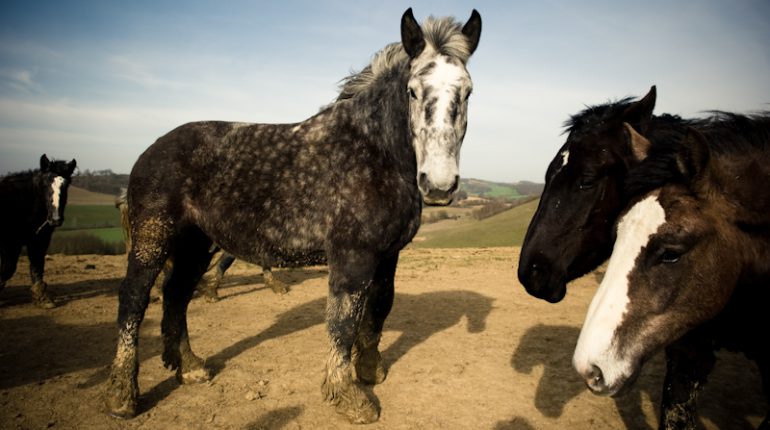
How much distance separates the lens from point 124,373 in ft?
12.4

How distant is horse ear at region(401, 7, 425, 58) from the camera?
339cm

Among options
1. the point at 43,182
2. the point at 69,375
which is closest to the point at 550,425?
the point at 69,375

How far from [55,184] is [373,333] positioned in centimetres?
842

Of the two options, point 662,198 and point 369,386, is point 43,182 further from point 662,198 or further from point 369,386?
point 662,198

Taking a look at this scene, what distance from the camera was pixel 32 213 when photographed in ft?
27.3

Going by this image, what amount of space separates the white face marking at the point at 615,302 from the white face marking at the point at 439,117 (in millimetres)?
1244

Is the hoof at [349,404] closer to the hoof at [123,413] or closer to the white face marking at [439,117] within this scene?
the hoof at [123,413]

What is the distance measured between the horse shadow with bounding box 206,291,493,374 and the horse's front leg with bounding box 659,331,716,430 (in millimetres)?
3064

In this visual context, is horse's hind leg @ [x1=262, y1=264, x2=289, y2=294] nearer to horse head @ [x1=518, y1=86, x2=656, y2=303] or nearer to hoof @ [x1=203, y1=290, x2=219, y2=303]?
hoof @ [x1=203, y1=290, x2=219, y2=303]

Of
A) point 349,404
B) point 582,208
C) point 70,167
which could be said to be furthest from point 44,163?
point 582,208

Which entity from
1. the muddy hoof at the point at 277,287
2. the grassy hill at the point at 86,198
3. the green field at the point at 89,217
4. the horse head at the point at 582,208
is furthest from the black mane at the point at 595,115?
the grassy hill at the point at 86,198

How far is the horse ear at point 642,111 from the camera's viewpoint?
301 centimetres

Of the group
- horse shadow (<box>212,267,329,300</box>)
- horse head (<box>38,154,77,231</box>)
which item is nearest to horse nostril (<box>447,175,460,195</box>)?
horse shadow (<box>212,267,329,300</box>)

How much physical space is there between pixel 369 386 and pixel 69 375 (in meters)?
3.62
